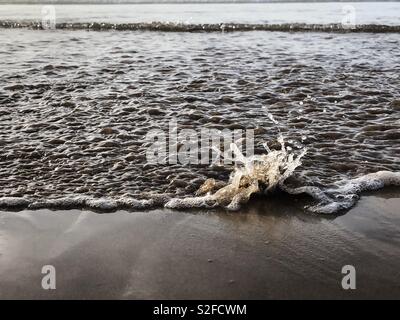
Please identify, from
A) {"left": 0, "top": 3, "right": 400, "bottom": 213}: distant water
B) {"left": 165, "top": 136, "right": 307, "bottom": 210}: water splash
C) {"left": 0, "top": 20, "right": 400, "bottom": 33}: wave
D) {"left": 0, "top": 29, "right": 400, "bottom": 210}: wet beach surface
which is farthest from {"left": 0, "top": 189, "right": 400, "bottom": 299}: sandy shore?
{"left": 0, "top": 20, "right": 400, "bottom": 33}: wave

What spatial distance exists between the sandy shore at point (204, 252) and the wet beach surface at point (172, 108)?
1.69 feet

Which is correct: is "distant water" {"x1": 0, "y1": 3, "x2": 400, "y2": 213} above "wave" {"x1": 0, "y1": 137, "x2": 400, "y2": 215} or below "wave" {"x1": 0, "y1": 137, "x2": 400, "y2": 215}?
above

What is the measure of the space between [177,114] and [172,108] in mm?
285

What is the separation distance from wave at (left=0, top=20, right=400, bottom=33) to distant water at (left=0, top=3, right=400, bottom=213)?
3451mm

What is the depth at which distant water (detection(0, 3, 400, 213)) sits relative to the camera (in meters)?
4.02

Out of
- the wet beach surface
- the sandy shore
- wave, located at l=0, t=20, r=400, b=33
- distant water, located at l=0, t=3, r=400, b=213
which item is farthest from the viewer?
wave, located at l=0, t=20, r=400, b=33

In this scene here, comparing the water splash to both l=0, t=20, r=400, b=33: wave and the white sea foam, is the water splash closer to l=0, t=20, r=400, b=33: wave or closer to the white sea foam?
the white sea foam

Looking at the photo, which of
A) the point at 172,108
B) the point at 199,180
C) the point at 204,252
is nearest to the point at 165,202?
the point at 199,180

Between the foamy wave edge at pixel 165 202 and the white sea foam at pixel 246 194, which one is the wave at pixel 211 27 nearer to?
the white sea foam at pixel 246 194

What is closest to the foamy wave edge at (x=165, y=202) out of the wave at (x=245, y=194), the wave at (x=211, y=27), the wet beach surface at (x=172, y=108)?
the wave at (x=245, y=194)

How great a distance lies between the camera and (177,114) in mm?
5961

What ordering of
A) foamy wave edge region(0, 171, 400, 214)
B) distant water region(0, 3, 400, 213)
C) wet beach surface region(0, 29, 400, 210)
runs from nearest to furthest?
foamy wave edge region(0, 171, 400, 214)
distant water region(0, 3, 400, 213)
wet beach surface region(0, 29, 400, 210)

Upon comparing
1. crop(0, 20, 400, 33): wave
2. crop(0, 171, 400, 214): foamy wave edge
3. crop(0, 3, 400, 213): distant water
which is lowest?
crop(0, 171, 400, 214): foamy wave edge

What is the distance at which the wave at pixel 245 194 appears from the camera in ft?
12.1
